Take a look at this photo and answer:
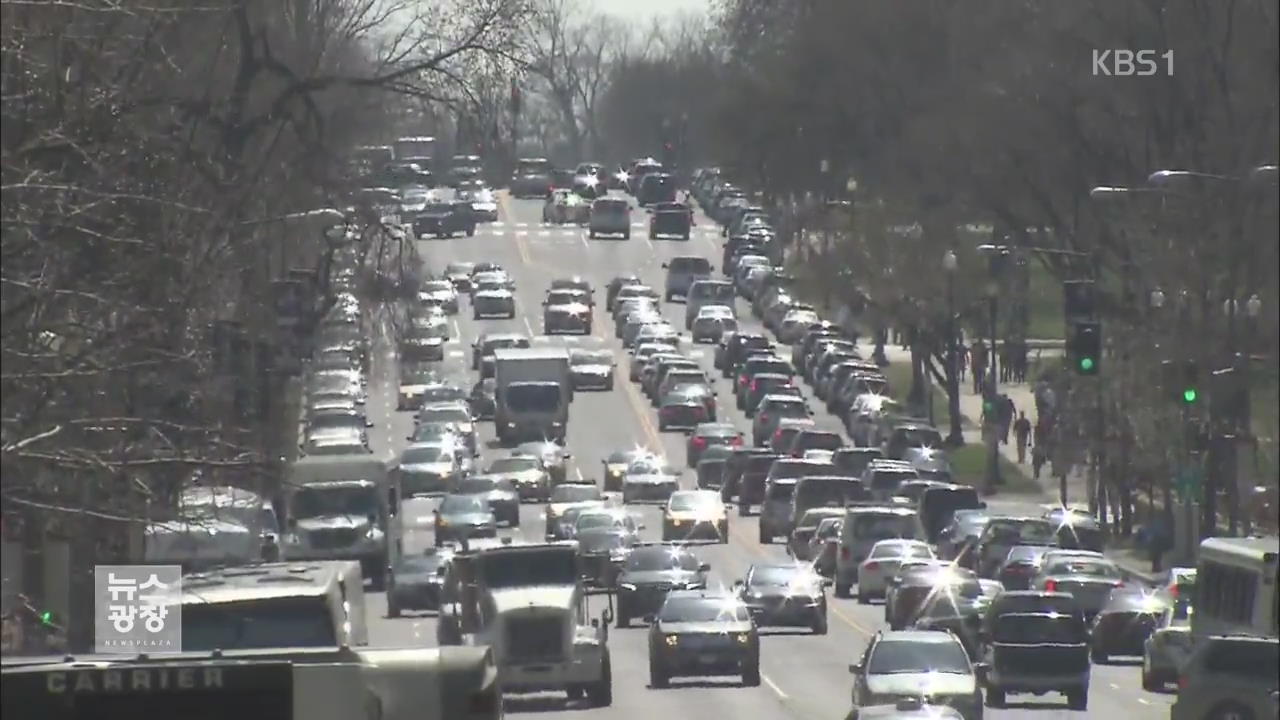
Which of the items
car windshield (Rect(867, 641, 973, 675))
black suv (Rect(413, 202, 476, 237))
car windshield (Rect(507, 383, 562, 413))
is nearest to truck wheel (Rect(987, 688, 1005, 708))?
car windshield (Rect(867, 641, 973, 675))

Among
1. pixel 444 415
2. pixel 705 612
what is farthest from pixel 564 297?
pixel 705 612

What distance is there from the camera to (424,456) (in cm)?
7538

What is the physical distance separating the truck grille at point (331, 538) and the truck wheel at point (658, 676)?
15599mm

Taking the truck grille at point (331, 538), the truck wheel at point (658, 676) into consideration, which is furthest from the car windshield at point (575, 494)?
the truck wheel at point (658, 676)

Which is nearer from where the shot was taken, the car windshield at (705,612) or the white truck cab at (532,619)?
the white truck cab at (532,619)

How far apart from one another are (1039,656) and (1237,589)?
12.0 ft

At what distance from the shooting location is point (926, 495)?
6219 cm

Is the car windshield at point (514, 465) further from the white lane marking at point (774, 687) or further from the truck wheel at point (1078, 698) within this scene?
the truck wheel at point (1078, 698)

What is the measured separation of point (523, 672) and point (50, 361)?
19.6 meters

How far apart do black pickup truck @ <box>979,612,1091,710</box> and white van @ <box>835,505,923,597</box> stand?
18546 millimetres

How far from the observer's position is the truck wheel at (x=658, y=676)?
3997 centimetres

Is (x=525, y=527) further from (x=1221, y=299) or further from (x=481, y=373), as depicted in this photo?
(x=481, y=373)

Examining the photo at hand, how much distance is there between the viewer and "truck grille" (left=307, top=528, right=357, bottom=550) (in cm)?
5478

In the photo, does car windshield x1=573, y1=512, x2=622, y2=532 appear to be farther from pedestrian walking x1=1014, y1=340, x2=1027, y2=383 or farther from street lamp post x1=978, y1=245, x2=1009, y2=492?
pedestrian walking x1=1014, y1=340, x2=1027, y2=383
